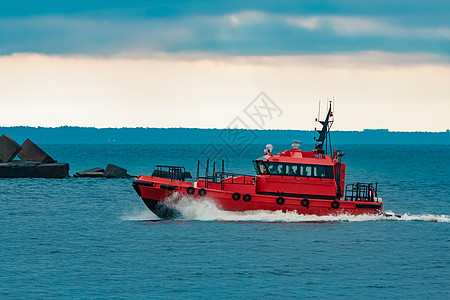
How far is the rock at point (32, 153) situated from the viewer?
263 ft

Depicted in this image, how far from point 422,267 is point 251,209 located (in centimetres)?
1117

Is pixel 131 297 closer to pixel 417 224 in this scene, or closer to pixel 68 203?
pixel 417 224

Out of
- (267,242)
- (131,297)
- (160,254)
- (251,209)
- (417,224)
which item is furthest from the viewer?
(417,224)

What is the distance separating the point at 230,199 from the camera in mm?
37438

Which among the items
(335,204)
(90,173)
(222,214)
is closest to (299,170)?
(335,204)

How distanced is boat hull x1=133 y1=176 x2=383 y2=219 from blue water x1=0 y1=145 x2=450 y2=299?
496 mm

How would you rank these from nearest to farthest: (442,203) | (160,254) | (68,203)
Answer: (160,254) → (68,203) → (442,203)

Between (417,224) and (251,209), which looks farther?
(417,224)

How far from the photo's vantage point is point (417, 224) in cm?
4072

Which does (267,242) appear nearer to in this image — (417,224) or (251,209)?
(251,209)

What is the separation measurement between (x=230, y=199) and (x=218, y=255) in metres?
7.20

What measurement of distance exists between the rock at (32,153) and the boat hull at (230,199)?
1782 inches

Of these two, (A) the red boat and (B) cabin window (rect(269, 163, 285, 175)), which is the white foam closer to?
(A) the red boat

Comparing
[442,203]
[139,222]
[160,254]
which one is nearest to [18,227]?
[139,222]
